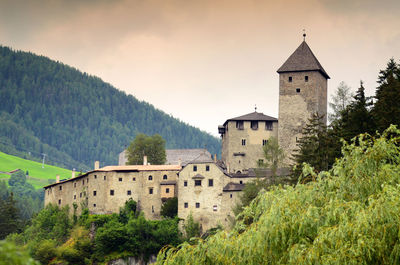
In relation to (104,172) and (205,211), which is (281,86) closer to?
(205,211)

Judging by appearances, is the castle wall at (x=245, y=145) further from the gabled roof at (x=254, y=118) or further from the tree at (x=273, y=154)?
the tree at (x=273, y=154)

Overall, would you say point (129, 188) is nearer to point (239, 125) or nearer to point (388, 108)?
point (239, 125)

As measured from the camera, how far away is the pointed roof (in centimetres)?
7250

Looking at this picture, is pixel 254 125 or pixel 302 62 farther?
pixel 302 62

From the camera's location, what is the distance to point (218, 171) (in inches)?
2630

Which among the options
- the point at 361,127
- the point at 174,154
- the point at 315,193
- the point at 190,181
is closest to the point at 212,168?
the point at 190,181

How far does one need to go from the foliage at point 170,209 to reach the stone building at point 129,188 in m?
1.13

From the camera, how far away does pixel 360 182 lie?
2186cm

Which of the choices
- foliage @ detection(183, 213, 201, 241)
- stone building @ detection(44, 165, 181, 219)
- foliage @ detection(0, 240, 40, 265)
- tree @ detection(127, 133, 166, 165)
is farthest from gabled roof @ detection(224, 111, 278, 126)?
foliage @ detection(0, 240, 40, 265)

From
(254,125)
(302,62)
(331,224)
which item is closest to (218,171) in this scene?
(254,125)

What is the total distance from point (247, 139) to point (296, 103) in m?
6.45

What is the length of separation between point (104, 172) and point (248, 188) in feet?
56.8

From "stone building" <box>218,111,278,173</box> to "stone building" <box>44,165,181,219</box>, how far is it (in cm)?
605

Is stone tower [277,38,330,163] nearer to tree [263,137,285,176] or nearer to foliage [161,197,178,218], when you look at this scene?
tree [263,137,285,176]
